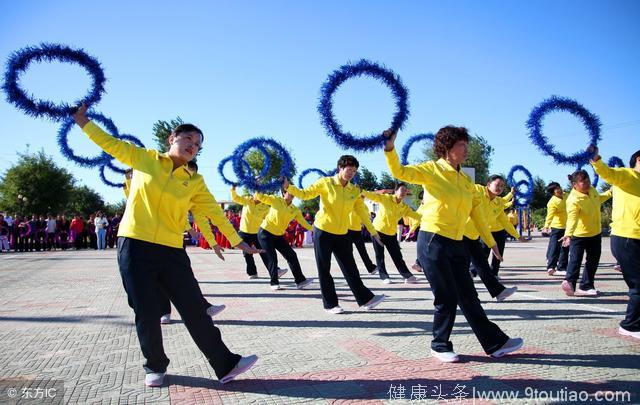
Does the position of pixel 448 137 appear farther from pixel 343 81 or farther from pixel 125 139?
pixel 125 139

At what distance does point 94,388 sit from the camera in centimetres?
361

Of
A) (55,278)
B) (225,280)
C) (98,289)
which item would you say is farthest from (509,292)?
(55,278)

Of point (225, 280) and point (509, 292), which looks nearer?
point (509, 292)

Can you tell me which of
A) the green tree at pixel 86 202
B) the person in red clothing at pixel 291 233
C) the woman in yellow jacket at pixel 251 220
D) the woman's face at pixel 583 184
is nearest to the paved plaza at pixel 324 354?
the woman's face at pixel 583 184

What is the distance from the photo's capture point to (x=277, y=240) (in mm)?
9352

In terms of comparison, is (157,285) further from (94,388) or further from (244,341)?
(244,341)

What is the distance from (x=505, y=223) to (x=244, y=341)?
248 inches

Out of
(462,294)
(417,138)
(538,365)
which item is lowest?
(538,365)

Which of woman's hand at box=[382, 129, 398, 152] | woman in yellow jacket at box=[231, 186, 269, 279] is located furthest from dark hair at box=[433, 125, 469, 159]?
→ woman in yellow jacket at box=[231, 186, 269, 279]

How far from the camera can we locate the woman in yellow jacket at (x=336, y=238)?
657 centimetres

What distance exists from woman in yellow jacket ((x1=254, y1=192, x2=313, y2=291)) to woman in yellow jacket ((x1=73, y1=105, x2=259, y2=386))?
516cm

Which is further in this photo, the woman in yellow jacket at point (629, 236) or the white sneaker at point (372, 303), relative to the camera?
the white sneaker at point (372, 303)

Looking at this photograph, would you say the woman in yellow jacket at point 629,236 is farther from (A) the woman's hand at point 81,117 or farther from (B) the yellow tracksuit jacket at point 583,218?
(A) the woman's hand at point 81,117

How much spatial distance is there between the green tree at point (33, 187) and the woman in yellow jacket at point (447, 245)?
145 feet
